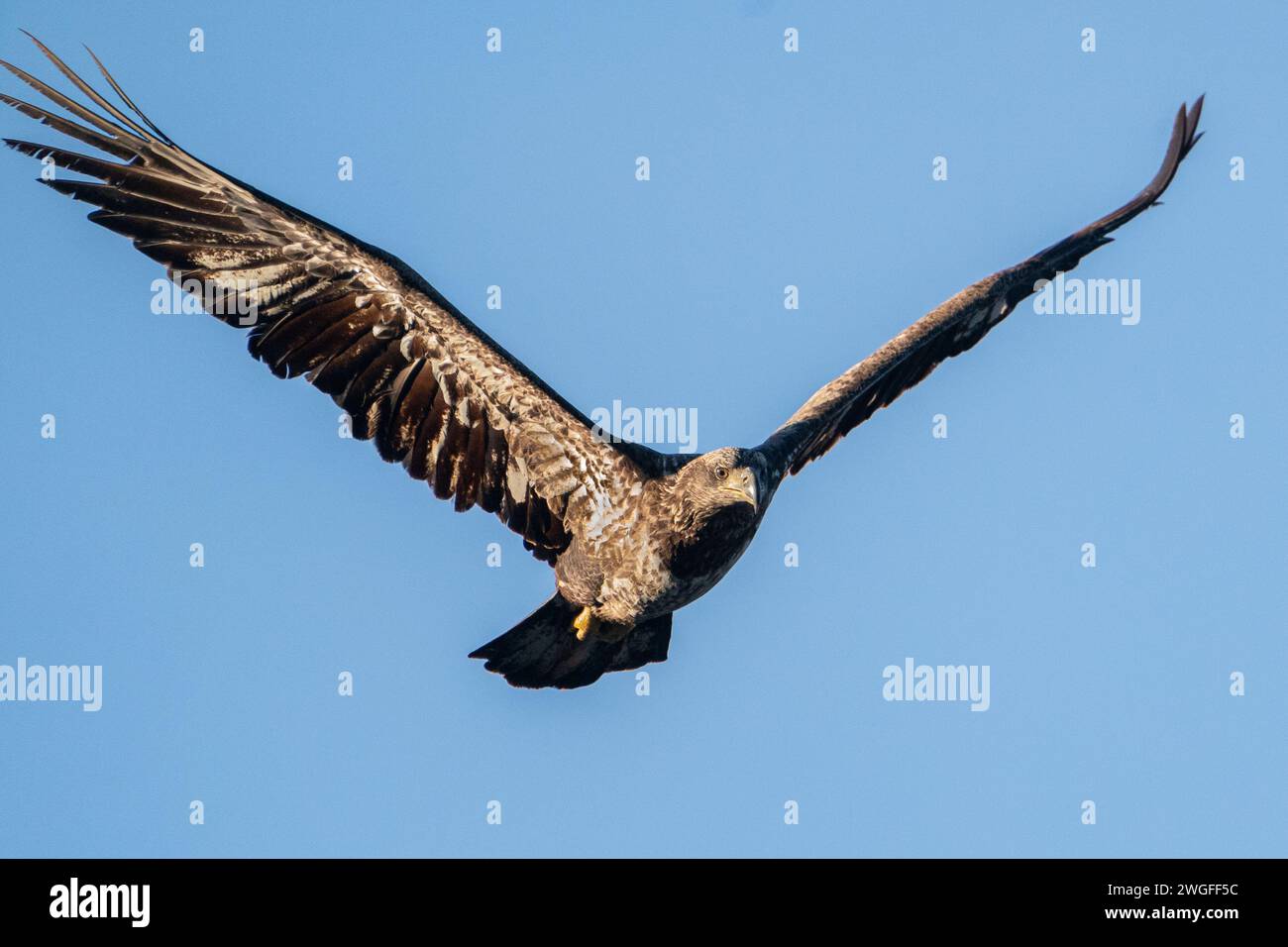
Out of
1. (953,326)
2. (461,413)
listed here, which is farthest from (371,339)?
(953,326)

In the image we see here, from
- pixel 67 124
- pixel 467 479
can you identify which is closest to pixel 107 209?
pixel 67 124

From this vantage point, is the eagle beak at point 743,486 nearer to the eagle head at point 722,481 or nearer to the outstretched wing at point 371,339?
the eagle head at point 722,481

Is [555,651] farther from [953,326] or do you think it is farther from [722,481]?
[953,326]

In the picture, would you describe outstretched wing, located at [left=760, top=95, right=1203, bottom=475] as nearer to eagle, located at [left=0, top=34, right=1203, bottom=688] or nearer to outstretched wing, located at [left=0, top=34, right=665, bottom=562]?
eagle, located at [left=0, top=34, right=1203, bottom=688]

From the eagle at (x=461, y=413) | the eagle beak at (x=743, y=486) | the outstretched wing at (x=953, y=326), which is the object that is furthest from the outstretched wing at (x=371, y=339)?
the outstretched wing at (x=953, y=326)

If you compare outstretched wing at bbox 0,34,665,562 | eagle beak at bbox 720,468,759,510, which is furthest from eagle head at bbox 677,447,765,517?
outstretched wing at bbox 0,34,665,562
